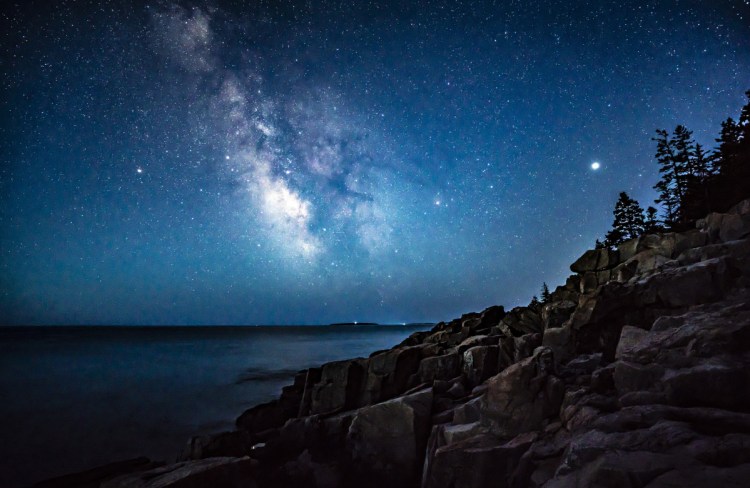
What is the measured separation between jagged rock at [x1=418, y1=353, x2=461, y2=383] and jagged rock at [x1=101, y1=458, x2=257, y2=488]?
10.9 m

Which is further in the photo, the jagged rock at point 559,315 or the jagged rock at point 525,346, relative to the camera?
the jagged rock at point 559,315

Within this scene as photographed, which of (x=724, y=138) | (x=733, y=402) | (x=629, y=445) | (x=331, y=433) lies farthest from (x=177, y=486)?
(x=724, y=138)

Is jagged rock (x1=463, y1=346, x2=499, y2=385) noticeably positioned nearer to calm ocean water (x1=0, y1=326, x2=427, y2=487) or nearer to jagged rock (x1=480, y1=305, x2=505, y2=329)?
jagged rock (x1=480, y1=305, x2=505, y2=329)

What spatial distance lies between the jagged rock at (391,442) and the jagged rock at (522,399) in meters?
3.23

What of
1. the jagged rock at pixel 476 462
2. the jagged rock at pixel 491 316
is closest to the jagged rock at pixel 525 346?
the jagged rock at pixel 476 462

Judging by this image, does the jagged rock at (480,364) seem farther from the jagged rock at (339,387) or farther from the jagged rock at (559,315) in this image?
the jagged rock at (339,387)

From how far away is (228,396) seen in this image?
38.6 metres

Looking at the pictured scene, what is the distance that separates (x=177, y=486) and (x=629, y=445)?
13.1 meters

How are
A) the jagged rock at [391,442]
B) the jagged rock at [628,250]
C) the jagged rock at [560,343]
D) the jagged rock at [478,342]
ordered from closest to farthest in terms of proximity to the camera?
the jagged rock at [391,442]
the jagged rock at [560,343]
the jagged rock at [478,342]
the jagged rock at [628,250]

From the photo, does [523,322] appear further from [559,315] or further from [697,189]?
[697,189]

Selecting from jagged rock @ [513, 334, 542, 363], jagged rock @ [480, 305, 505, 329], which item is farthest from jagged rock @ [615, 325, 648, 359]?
jagged rock @ [480, 305, 505, 329]

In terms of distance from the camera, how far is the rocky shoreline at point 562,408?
7508 mm

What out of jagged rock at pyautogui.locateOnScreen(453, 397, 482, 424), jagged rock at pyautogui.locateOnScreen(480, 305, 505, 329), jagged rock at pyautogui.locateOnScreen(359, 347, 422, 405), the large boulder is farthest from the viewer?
jagged rock at pyautogui.locateOnScreen(480, 305, 505, 329)

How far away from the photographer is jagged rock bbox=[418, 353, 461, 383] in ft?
60.7
